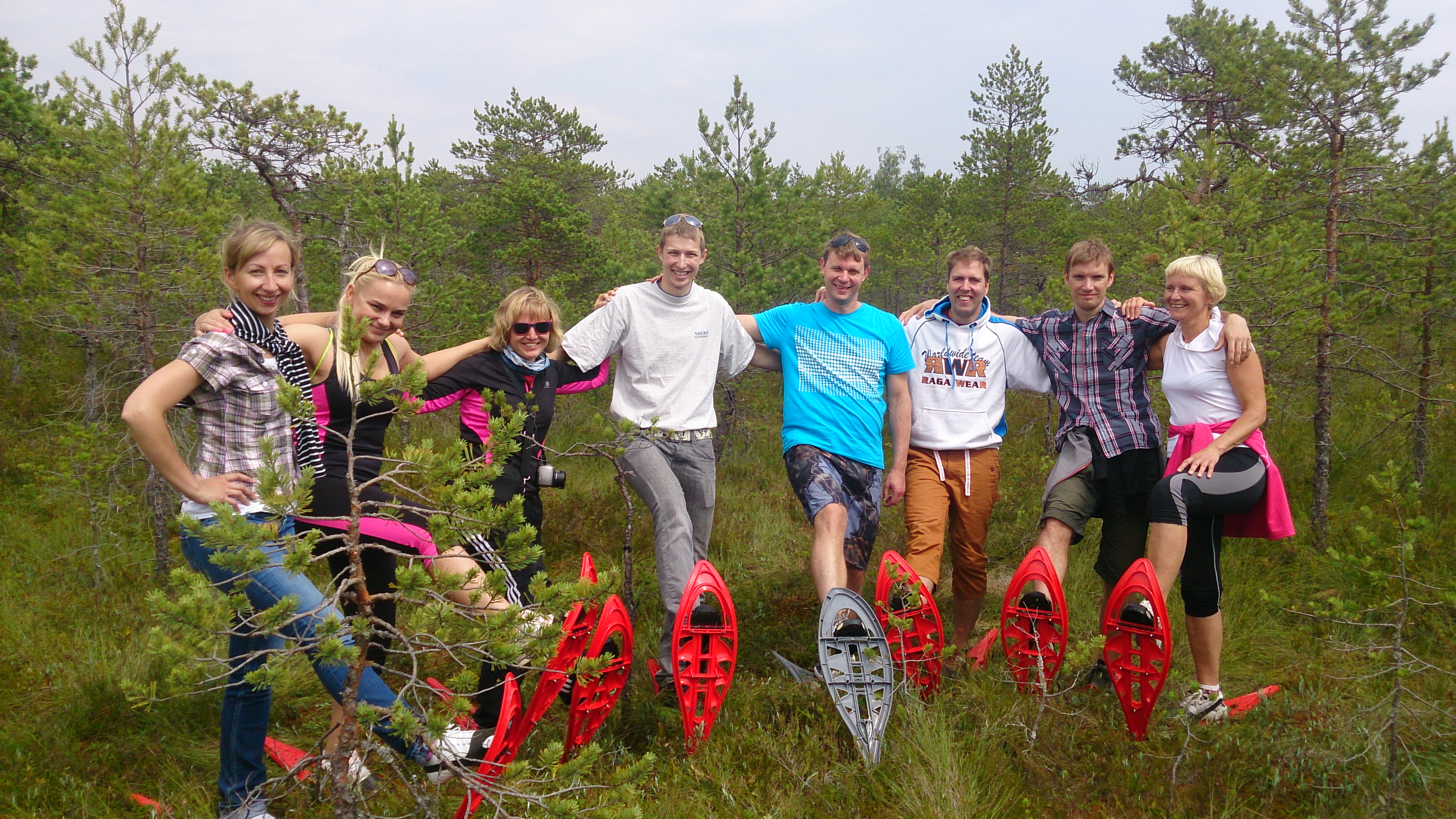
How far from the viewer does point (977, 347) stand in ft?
14.3

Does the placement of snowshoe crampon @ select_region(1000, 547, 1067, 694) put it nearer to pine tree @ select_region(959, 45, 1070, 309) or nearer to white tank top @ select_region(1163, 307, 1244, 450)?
white tank top @ select_region(1163, 307, 1244, 450)

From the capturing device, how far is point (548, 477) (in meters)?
3.71

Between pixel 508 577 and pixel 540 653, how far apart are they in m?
0.24

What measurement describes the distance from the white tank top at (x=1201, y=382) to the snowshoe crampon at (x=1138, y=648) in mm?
857

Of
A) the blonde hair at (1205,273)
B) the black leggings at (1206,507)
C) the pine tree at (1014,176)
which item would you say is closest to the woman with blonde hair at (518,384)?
the black leggings at (1206,507)

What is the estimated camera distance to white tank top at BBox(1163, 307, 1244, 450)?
3.69 m

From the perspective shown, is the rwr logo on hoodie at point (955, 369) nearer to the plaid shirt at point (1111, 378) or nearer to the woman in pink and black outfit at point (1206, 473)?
the plaid shirt at point (1111, 378)

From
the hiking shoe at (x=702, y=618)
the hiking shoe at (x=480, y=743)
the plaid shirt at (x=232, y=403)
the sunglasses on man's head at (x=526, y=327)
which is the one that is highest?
the sunglasses on man's head at (x=526, y=327)

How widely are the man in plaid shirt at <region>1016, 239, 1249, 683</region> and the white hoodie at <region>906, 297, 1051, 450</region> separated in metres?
0.23

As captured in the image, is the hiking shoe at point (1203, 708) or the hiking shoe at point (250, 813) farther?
the hiking shoe at point (1203, 708)

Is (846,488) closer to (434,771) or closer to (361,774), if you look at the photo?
(434,771)

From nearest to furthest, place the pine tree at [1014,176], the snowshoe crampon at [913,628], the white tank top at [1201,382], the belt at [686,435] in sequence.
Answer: the snowshoe crampon at [913,628], the white tank top at [1201,382], the belt at [686,435], the pine tree at [1014,176]

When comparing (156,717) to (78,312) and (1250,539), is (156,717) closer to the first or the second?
(78,312)

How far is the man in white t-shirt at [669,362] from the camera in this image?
13.2ft
